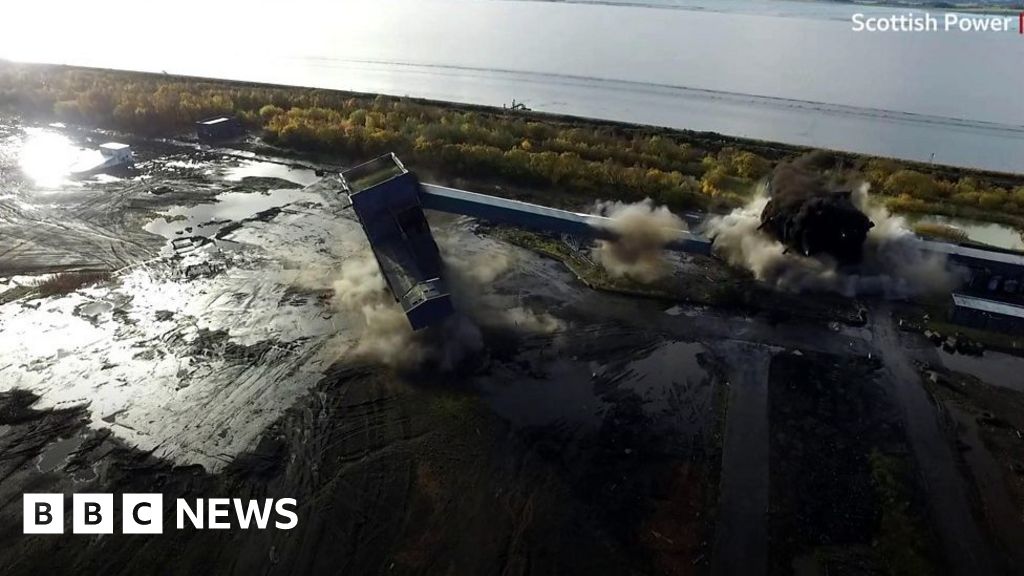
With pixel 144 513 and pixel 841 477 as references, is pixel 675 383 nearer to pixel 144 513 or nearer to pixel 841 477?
pixel 841 477

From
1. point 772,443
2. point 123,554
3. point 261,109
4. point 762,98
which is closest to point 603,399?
point 772,443

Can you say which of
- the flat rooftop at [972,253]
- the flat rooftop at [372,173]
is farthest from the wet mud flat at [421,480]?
the flat rooftop at [972,253]

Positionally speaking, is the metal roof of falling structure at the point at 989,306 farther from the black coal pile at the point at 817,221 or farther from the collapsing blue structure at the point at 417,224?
the collapsing blue structure at the point at 417,224

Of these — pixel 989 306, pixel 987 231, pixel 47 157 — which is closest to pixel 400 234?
pixel 989 306

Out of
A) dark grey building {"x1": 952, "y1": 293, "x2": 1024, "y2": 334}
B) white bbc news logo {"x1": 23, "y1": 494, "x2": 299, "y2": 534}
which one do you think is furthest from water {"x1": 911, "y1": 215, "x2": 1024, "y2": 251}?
white bbc news logo {"x1": 23, "y1": 494, "x2": 299, "y2": 534}

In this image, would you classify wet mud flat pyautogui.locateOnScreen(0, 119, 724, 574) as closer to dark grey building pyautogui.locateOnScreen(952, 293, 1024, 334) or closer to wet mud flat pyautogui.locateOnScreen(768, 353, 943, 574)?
wet mud flat pyautogui.locateOnScreen(768, 353, 943, 574)

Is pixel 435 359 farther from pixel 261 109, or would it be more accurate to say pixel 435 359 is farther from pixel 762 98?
pixel 762 98
